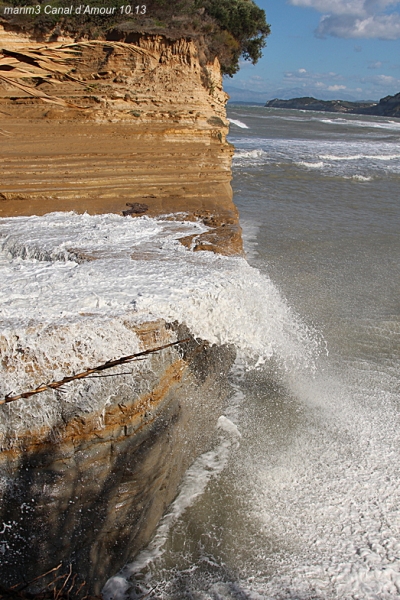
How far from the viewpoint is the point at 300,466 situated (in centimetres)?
460

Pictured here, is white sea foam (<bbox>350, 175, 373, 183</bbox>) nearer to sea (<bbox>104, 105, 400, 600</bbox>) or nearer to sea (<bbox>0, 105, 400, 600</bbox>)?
sea (<bbox>104, 105, 400, 600</bbox>)

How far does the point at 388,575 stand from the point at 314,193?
1246cm

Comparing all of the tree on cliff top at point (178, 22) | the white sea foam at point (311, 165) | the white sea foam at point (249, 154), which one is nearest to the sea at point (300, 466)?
the tree on cliff top at point (178, 22)

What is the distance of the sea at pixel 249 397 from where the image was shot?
12.0 feet

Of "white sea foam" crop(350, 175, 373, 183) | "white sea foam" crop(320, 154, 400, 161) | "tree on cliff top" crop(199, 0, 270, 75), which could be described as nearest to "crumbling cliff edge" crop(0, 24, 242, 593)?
"tree on cliff top" crop(199, 0, 270, 75)

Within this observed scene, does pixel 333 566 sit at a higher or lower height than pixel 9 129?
lower

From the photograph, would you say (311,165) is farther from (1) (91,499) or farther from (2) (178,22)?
(1) (91,499)

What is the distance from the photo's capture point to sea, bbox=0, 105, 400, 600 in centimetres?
367

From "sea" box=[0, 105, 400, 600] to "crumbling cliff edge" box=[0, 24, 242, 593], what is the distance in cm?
11

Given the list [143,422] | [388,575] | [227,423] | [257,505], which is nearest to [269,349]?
[227,423]

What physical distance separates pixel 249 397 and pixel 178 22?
918cm

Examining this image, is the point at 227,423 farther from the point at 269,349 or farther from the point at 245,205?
the point at 245,205

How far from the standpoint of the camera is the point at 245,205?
13.1 meters

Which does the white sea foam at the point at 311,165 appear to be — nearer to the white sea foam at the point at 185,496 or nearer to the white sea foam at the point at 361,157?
the white sea foam at the point at 361,157
